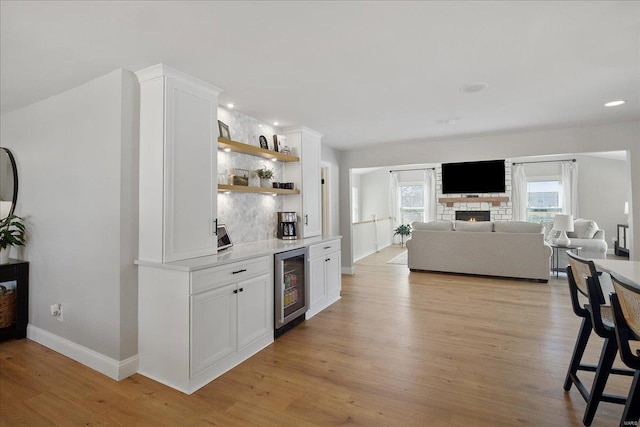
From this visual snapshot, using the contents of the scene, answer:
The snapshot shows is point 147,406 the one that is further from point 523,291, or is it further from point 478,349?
point 523,291

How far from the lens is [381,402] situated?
2.03 m

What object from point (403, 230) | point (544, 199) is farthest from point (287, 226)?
point (544, 199)

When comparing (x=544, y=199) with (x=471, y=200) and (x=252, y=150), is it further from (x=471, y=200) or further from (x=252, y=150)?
(x=252, y=150)

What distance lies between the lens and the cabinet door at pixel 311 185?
420 centimetres

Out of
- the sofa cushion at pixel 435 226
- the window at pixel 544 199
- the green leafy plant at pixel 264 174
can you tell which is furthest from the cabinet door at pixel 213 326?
the window at pixel 544 199

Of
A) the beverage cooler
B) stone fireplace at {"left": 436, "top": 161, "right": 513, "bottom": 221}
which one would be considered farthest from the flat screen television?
the beverage cooler

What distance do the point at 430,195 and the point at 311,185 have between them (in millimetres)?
6604

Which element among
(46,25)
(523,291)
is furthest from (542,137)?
(46,25)

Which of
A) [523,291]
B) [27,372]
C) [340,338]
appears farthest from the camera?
[523,291]

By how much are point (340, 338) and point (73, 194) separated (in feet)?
8.94

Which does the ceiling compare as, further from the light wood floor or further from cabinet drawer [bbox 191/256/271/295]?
the light wood floor

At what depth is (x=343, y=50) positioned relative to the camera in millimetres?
2195

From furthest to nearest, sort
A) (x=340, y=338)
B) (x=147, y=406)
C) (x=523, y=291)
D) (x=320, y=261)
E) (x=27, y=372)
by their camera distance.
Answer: (x=523, y=291), (x=320, y=261), (x=340, y=338), (x=27, y=372), (x=147, y=406)

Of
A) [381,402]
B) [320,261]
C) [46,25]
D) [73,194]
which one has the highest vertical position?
[46,25]
